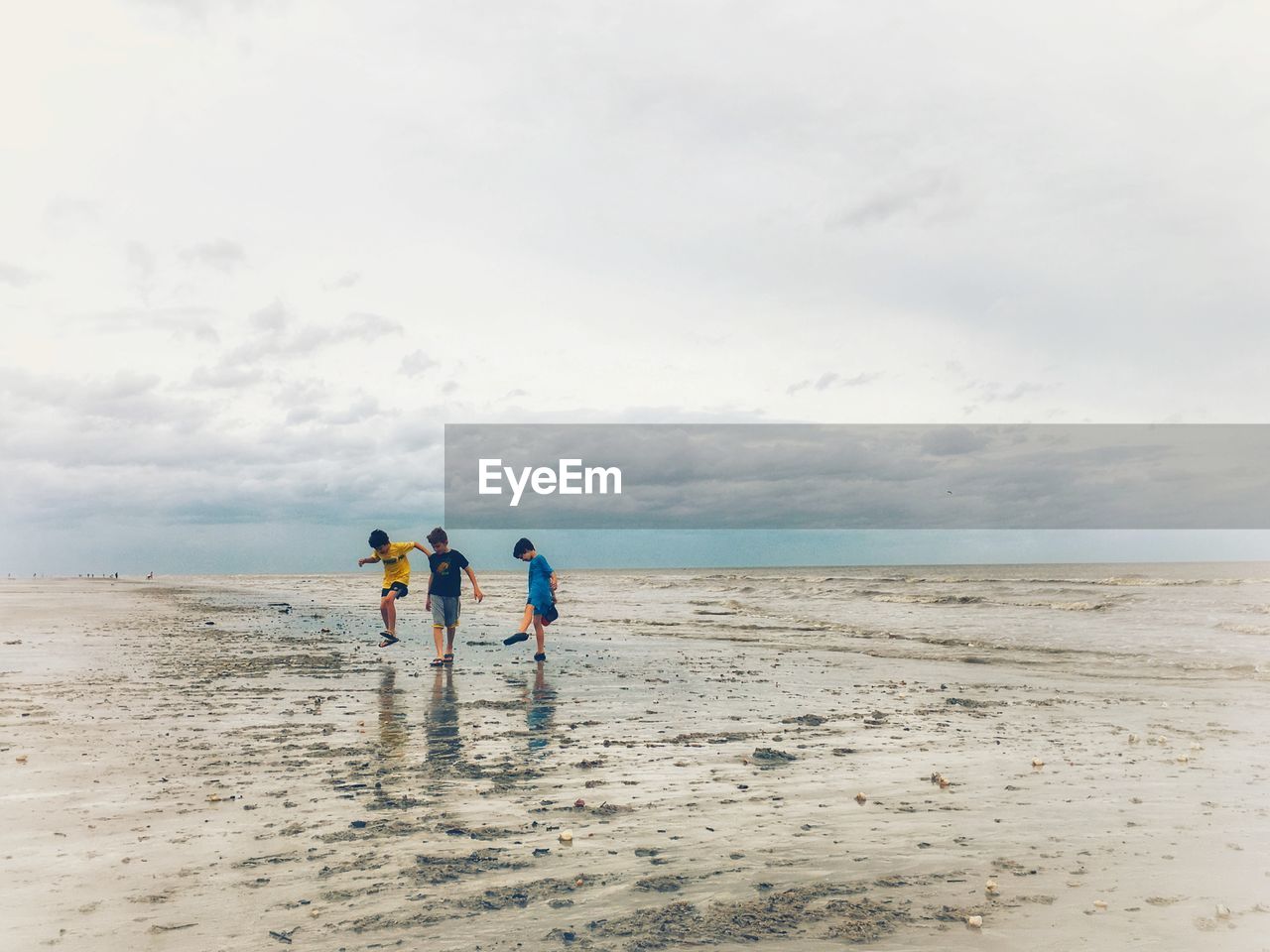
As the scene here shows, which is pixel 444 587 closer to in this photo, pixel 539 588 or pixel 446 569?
pixel 446 569

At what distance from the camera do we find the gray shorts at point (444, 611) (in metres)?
17.0

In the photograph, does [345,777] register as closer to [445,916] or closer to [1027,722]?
[445,916]

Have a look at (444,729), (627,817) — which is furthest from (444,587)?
(627,817)

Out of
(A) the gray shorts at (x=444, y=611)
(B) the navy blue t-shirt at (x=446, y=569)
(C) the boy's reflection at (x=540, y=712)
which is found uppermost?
(B) the navy blue t-shirt at (x=446, y=569)

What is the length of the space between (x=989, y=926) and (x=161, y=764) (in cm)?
750

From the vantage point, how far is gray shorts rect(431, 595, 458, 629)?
17.0 metres

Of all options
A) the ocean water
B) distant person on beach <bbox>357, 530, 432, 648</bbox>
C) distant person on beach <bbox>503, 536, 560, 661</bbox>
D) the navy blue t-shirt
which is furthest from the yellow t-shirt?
the ocean water

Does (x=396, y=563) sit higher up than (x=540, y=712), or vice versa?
(x=396, y=563)

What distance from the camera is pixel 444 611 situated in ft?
55.9

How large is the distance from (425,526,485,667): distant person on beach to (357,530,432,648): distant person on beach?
53cm

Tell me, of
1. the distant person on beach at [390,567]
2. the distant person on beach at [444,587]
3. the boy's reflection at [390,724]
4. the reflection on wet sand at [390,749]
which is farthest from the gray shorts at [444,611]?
the reflection on wet sand at [390,749]

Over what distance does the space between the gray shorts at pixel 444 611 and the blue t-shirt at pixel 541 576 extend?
64.5 inches

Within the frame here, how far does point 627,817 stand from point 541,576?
1099cm

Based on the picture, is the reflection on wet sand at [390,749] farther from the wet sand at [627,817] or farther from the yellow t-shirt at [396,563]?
the yellow t-shirt at [396,563]
